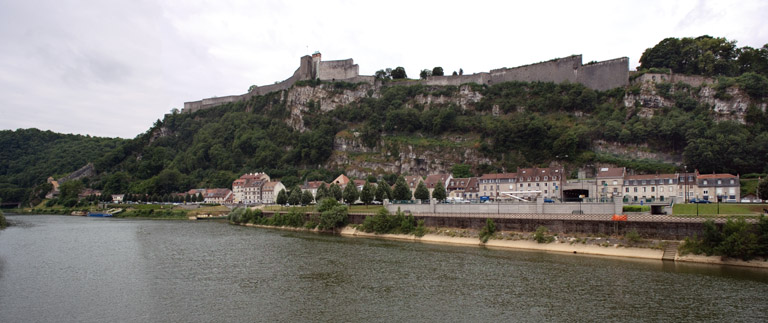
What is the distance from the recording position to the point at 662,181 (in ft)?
147

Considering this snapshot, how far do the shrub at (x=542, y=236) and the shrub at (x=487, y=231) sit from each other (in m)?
3.20

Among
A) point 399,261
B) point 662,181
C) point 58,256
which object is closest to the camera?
point 399,261

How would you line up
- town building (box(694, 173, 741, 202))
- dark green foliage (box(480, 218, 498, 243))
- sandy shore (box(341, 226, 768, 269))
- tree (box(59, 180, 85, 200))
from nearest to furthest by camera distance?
sandy shore (box(341, 226, 768, 269)), dark green foliage (box(480, 218, 498, 243)), town building (box(694, 173, 741, 202)), tree (box(59, 180, 85, 200))

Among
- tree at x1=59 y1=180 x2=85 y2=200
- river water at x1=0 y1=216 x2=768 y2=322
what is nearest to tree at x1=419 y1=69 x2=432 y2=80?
river water at x1=0 y1=216 x2=768 y2=322

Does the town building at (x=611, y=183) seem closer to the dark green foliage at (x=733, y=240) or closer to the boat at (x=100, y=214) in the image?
the dark green foliage at (x=733, y=240)

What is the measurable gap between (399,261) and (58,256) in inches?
888

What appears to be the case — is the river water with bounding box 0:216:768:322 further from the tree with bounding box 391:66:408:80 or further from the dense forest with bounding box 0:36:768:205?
the tree with bounding box 391:66:408:80

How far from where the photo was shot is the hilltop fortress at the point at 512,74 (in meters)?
67.9

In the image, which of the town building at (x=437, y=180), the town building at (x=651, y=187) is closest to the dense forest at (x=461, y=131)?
the town building at (x=437, y=180)

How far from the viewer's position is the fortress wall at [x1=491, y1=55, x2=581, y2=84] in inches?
2837

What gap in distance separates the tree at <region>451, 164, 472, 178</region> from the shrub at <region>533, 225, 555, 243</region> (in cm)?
3293

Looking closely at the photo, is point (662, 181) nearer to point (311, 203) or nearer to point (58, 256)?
point (311, 203)

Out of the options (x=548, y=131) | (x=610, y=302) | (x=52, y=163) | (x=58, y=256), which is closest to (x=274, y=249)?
(x=58, y=256)

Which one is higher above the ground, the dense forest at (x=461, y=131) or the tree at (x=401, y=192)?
the dense forest at (x=461, y=131)
